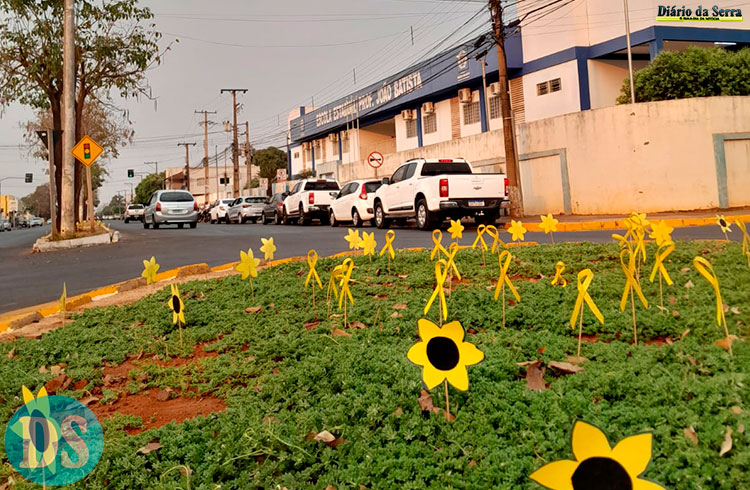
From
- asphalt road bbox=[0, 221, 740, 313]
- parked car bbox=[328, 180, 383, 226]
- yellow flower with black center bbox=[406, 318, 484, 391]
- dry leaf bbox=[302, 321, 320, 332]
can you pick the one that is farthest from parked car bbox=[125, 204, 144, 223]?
yellow flower with black center bbox=[406, 318, 484, 391]

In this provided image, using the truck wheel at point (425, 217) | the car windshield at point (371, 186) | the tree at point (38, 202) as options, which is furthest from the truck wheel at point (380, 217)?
the tree at point (38, 202)

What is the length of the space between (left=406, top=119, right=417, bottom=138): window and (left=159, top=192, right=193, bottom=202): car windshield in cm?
1447

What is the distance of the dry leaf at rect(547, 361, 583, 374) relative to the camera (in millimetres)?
2787

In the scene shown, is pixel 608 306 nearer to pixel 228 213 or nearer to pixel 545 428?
pixel 545 428

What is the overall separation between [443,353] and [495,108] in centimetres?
2895

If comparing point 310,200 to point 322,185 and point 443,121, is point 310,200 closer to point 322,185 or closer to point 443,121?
point 322,185

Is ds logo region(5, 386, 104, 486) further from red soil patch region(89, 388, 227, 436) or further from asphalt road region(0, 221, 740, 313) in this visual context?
asphalt road region(0, 221, 740, 313)

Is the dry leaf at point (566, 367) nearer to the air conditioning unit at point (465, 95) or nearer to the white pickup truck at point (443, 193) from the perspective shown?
the white pickup truck at point (443, 193)

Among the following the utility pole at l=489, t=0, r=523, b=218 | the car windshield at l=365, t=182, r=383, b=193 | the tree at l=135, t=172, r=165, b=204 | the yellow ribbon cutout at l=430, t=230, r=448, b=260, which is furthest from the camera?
the tree at l=135, t=172, r=165, b=204

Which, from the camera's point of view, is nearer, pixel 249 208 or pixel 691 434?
pixel 691 434

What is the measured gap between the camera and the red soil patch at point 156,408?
2.92 m

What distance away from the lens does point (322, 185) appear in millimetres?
27812

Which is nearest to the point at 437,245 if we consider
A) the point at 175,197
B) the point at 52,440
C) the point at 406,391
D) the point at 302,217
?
the point at 406,391

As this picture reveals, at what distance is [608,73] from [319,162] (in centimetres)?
2839
